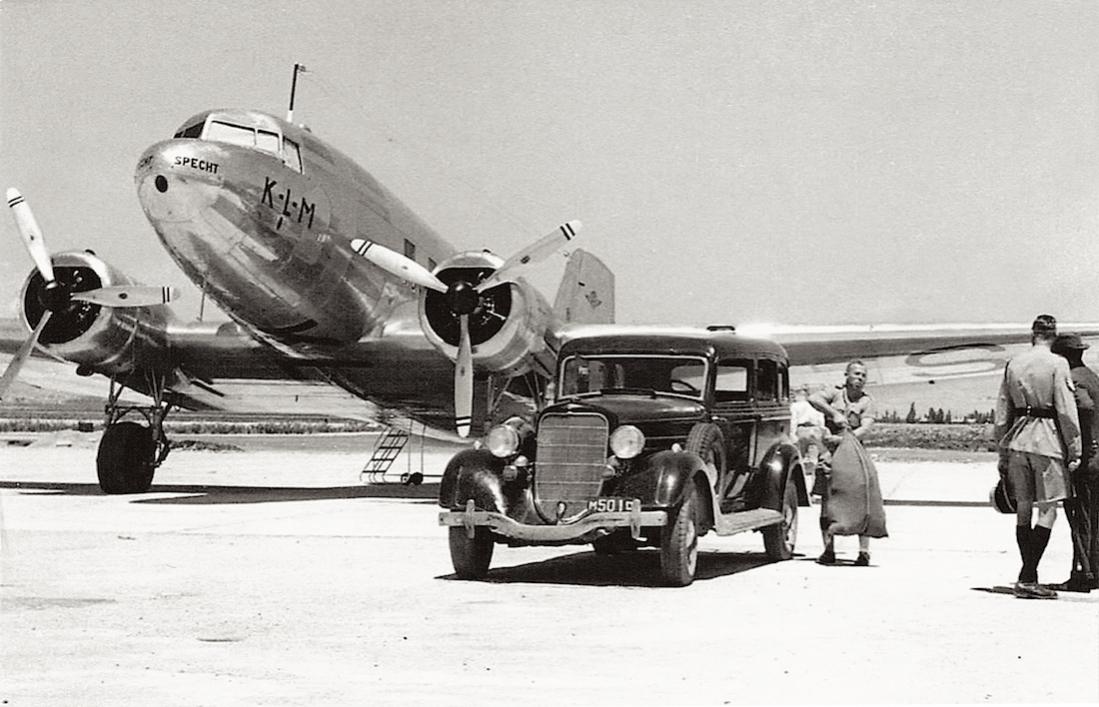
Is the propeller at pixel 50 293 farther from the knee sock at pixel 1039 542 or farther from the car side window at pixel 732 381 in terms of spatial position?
the knee sock at pixel 1039 542

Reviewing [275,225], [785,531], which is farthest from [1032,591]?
[275,225]

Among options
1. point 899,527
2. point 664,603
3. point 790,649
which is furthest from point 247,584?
point 899,527

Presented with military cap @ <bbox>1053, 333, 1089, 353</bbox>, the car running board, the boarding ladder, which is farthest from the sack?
the boarding ladder

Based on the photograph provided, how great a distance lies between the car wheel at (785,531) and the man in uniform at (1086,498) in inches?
99.0

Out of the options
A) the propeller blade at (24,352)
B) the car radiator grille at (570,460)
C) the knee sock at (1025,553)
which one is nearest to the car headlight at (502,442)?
the car radiator grille at (570,460)

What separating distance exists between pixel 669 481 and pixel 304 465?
24680mm

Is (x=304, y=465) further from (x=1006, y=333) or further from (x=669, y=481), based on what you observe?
(x=669, y=481)

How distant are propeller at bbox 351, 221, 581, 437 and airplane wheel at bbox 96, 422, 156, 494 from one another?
502 cm

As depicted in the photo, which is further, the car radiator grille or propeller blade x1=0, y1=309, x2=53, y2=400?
propeller blade x1=0, y1=309, x2=53, y2=400

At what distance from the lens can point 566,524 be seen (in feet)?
29.5

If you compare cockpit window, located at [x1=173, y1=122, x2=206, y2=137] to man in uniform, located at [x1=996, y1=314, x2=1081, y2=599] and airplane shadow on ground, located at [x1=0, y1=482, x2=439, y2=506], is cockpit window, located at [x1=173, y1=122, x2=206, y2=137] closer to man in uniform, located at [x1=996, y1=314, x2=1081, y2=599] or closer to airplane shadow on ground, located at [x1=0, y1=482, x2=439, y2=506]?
airplane shadow on ground, located at [x1=0, y1=482, x2=439, y2=506]

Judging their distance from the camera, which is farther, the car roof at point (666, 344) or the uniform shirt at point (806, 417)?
the uniform shirt at point (806, 417)

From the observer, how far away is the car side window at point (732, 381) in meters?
10.3

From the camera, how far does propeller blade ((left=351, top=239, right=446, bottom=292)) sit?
56.2ft
